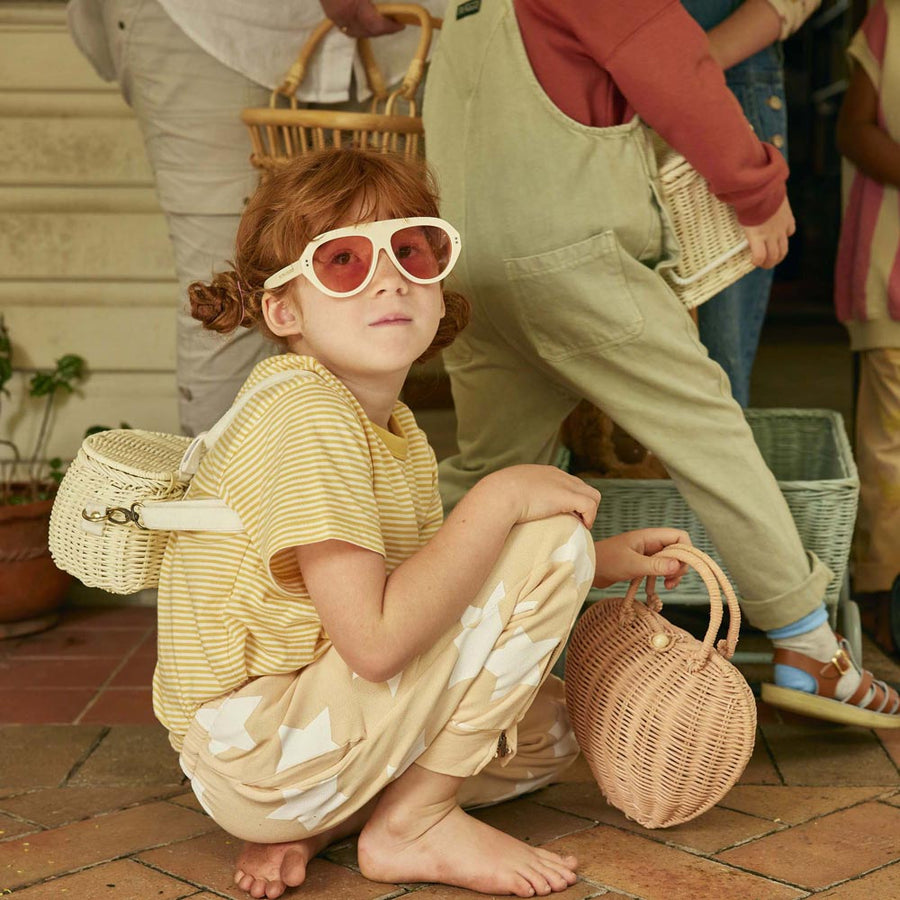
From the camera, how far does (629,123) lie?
2197 mm

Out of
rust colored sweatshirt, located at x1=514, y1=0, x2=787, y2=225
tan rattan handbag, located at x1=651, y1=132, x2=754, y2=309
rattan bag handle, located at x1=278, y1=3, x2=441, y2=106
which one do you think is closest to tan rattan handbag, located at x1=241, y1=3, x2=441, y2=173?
rattan bag handle, located at x1=278, y1=3, x2=441, y2=106

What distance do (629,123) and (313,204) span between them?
0.61 m

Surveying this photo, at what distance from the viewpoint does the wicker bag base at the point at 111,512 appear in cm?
193

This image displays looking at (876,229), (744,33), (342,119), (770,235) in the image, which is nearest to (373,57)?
(342,119)

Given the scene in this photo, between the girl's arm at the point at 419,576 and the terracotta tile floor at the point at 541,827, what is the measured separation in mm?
408

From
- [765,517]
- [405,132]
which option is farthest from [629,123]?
[765,517]

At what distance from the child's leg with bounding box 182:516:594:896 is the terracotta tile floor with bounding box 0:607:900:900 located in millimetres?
151

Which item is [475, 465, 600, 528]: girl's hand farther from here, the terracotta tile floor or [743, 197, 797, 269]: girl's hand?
[743, 197, 797, 269]: girl's hand

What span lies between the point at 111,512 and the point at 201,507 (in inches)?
6.5

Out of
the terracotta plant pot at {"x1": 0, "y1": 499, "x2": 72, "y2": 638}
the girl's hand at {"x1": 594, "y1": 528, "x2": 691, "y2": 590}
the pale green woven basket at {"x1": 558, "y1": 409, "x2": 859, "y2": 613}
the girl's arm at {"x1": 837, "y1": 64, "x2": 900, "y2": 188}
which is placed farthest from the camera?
the terracotta plant pot at {"x1": 0, "y1": 499, "x2": 72, "y2": 638}

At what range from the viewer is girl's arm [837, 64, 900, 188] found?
9.71 ft

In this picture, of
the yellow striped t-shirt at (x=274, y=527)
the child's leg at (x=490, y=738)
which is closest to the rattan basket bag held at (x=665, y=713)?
the child's leg at (x=490, y=738)

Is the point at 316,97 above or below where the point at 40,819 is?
above

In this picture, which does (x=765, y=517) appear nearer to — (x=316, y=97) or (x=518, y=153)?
(x=518, y=153)
